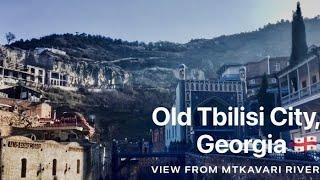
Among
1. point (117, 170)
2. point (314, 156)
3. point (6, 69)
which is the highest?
point (6, 69)

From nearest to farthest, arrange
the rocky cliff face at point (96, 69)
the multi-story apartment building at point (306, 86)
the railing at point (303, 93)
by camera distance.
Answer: the railing at point (303, 93) → the multi-story apartment building at point (306, 86) → the rocky cliff face at point (96, 69)

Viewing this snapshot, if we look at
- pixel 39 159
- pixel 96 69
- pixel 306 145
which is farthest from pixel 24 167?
pixel 96 69

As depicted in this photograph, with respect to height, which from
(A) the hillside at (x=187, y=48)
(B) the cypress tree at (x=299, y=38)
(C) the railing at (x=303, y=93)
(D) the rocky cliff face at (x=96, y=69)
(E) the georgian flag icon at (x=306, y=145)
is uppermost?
(A) the hillside at (x=187, y=48)

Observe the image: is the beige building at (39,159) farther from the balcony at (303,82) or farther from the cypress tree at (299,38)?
the cypress tree at (299,38)

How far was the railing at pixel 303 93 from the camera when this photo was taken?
27.1 meters

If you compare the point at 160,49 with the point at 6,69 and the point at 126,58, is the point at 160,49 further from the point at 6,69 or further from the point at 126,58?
the point at 6,69

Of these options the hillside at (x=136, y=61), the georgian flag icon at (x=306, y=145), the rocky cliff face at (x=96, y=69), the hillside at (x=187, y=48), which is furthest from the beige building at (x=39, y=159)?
the hillside at (x=187, y=48)

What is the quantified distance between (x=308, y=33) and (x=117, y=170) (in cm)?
11018

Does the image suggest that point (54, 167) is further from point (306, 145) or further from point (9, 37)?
point (9, 37)

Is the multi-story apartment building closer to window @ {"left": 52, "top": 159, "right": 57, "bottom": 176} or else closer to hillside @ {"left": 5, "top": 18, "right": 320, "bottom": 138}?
window @ {"left": 52, "top": 159, "right": 57, "bottom": 176}

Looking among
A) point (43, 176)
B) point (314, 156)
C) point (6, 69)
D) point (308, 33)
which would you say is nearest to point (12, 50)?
point (6, 69)

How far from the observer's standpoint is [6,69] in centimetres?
6300

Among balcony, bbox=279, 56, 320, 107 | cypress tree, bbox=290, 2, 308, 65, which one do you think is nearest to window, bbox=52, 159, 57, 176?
balcony, bbox=279, 56, 320, 107

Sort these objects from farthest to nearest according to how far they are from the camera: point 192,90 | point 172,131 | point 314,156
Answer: point 172,131
point 192,90
point 314,156
